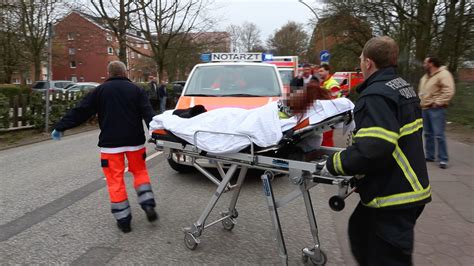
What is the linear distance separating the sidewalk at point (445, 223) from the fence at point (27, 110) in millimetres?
10467

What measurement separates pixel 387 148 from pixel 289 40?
6542cm

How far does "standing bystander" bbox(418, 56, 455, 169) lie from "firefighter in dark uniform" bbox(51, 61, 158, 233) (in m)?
5.20

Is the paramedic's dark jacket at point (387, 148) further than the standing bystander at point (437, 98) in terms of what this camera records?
No

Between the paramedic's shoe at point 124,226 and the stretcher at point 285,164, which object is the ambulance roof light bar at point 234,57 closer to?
the paramedic's shoe at point 124,226

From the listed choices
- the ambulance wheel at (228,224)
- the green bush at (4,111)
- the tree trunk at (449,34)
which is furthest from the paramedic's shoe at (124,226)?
the tree trunk at (449,34)

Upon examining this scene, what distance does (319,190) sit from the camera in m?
6.22

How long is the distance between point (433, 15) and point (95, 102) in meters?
18.3

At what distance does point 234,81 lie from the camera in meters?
7.13

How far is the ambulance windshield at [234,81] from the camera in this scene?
679 cm

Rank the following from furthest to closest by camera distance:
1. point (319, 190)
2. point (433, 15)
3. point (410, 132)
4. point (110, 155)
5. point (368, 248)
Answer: point (433, 15)
point (319, 190)
point (110, 155)
point (368, 248)
point (410, 132)

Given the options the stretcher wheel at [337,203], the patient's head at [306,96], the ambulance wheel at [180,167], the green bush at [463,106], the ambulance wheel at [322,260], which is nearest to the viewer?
the stretcher wheel at [337,203]

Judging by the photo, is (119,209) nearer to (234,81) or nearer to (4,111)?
(234,81)

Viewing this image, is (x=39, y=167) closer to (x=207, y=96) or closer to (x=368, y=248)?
(x=207, y=96)

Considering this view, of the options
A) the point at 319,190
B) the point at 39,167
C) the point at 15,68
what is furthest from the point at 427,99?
the point at 15,68
